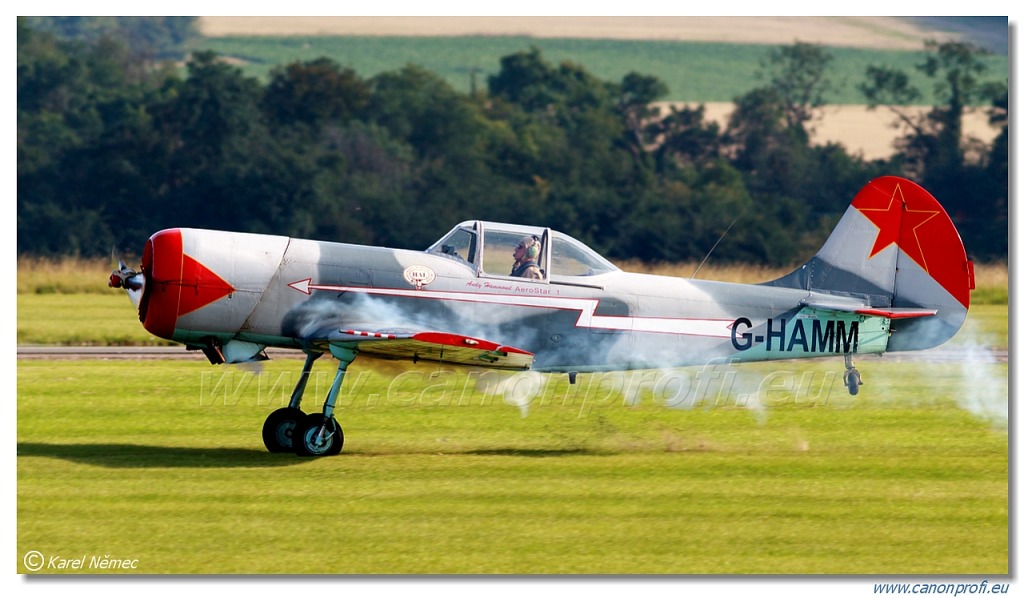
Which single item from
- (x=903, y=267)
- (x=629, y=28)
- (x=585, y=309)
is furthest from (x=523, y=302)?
(x=629, y=28)

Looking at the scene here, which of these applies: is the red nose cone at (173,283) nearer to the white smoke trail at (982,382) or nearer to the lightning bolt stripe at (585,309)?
the lightning bolt stripe at (585,309)

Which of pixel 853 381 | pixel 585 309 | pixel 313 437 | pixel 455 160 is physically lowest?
pixel 313 437

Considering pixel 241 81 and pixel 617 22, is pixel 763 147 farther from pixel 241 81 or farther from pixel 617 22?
pixel 241 81

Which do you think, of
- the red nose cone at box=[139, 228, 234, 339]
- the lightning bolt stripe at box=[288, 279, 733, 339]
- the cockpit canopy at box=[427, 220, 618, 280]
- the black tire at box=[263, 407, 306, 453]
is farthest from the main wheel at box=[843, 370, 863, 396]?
the red nose cone at box=[139, 228, 234, 339]

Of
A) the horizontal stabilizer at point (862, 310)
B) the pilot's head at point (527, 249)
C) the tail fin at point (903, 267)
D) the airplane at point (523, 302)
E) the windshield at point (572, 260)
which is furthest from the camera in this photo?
the tail fin at point (903, 267)

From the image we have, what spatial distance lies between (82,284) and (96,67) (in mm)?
30527

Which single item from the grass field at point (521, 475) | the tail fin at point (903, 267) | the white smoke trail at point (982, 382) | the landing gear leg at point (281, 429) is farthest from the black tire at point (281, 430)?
the white smoke trail at point (982, 382)

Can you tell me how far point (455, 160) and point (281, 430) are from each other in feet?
117

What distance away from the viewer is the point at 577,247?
448 inches

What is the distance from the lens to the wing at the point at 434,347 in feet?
33.0

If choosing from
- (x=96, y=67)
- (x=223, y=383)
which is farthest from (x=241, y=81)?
(x=223, y=383)

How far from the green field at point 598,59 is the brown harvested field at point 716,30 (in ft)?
1.96

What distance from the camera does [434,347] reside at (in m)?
10.2

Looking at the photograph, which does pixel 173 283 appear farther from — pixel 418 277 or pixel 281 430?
pixel 418 277
